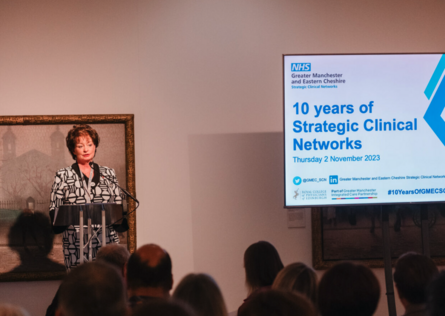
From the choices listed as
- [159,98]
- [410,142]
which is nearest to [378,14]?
[410,142]

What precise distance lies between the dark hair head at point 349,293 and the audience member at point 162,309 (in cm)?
82

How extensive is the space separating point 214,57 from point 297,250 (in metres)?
1.95

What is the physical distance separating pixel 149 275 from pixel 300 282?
68cm

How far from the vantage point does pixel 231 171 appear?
4.61 metres

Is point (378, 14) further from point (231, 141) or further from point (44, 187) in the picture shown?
point (44, 187)

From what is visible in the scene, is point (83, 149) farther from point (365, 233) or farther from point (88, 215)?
point (365, 233)

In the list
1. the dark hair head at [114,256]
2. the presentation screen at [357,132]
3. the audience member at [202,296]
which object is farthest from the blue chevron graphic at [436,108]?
the audience member at [202,296]

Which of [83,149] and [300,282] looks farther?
[83,149]

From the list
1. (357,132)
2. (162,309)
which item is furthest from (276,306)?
(357,132)

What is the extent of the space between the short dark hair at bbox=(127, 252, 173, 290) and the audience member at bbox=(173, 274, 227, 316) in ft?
1.22

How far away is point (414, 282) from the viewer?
7.22ft

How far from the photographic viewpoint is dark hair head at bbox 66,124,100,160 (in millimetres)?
4418

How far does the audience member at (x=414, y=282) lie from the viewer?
2.19 m

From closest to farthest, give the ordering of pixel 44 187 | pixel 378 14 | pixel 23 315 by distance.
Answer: pixel 23 315
pixel 44 187
pixel 378 14
